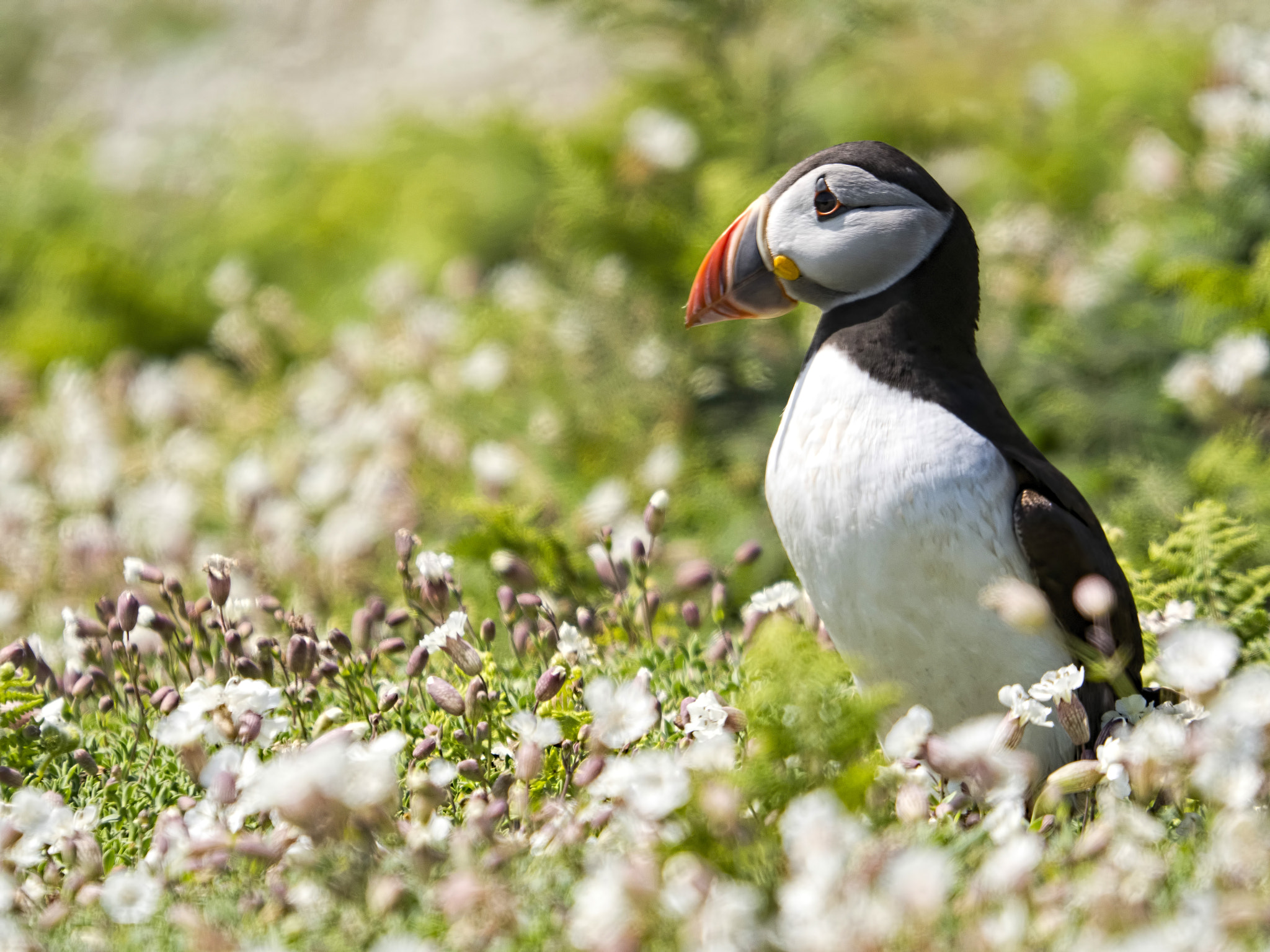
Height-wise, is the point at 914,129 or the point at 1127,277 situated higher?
the point at 1127,277

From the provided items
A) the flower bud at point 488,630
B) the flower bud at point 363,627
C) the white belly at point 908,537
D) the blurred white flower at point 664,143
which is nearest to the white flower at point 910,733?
the white belly at point 908,537

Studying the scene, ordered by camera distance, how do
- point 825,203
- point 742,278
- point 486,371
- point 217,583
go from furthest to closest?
point 486,371 < point 217,583 < point 742,278 < point 825,203

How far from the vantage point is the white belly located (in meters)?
2.50

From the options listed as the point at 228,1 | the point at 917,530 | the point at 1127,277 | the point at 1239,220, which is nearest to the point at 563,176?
the point at 1127,277

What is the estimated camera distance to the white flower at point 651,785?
6.14 feet

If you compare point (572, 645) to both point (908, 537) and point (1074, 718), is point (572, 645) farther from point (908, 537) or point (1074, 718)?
Answer: point (1074, 718)

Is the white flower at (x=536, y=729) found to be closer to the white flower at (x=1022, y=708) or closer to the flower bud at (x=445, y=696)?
the flower bud at (x=445, y=696)

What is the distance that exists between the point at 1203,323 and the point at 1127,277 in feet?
2.79

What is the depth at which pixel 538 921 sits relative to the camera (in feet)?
6.45

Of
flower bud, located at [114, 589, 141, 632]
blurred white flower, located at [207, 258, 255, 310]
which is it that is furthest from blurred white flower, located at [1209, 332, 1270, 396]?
blurred white flower, located at [207, 258, 255, 310]

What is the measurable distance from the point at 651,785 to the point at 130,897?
0.87 meters

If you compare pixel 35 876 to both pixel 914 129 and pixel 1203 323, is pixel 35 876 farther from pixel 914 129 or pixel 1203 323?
pixel 914 129

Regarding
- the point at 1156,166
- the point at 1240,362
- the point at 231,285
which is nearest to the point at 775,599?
the point at 1240,362

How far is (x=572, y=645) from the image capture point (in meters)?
3.04
